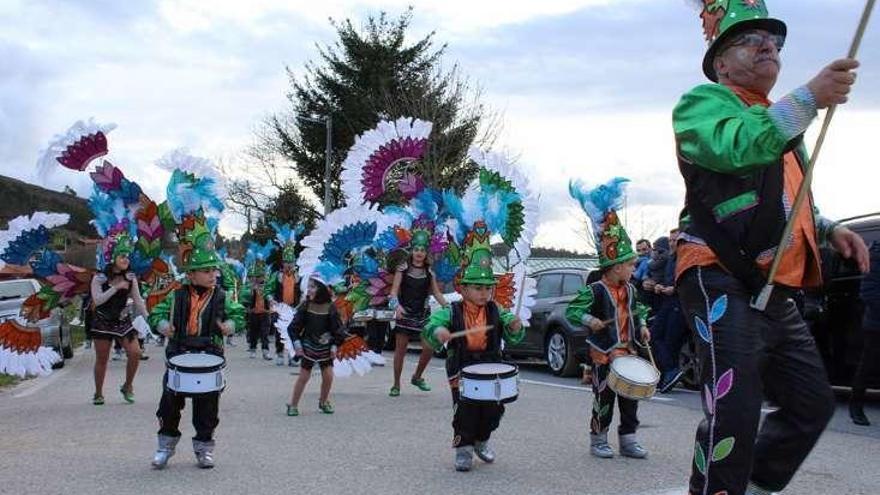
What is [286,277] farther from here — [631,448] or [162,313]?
[631,448]

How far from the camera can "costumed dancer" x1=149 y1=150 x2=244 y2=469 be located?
21.7ft

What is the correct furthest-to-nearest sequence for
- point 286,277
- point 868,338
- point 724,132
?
point 286,277, point 868,338, point 724,132

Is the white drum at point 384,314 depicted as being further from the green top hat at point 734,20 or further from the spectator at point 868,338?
the green top hat at point 734,20

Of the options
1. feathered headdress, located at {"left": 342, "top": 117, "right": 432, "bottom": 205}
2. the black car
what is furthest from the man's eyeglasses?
the black car

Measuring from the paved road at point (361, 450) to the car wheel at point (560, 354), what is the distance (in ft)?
6.97

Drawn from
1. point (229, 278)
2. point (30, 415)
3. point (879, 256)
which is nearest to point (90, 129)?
point (229, 278)

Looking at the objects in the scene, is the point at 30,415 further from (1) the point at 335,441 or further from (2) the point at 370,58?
(2) the point at 370,58

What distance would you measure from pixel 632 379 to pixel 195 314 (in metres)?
3.11

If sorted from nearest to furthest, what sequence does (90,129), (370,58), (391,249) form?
(90,129), (391,249), (370,58)

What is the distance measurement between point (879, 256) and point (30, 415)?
8.05m

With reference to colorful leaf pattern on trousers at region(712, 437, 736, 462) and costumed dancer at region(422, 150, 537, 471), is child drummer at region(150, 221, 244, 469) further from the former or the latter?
colorful leaf pattern on trousers at region(712, 437, 736, 462)

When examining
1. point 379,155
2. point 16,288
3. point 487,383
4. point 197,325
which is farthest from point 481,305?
point 16,288

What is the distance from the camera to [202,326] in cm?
693

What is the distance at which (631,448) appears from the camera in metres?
6.86
